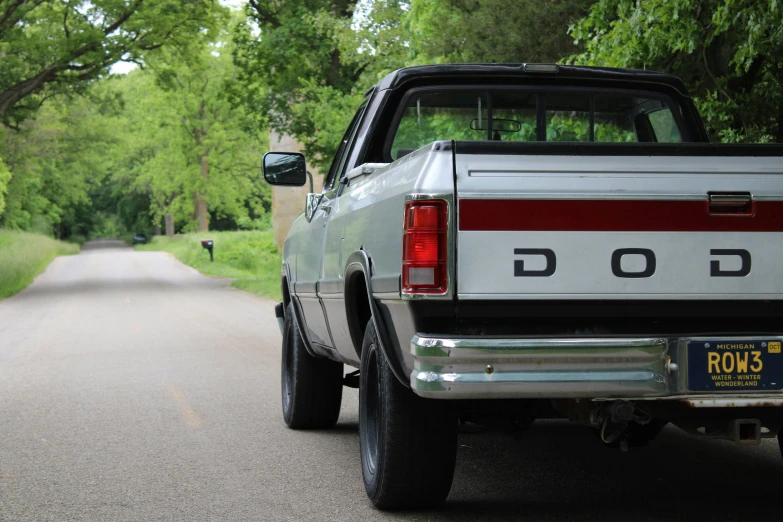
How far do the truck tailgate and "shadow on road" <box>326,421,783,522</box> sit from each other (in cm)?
126

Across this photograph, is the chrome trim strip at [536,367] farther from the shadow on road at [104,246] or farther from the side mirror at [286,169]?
the shadow on road at [104,246]

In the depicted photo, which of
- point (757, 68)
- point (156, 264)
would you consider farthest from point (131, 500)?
point (156, 264)

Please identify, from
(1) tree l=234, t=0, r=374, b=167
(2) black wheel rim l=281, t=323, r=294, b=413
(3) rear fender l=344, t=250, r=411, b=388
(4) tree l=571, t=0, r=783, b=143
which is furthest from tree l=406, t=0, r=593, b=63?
(1) tree l=234, t=0, r=374, b=167

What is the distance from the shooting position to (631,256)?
13.7 ft

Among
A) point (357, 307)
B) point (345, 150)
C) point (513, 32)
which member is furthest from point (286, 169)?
point (513, 32)

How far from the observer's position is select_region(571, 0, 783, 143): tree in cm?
901

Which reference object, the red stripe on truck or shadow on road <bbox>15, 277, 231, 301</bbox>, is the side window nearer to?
the red stripe on truck

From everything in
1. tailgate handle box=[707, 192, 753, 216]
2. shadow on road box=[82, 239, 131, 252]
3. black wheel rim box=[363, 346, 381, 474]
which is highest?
tailgate handle box=[707, 192, 753, 216]

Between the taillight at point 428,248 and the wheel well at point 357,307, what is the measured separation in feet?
3.88

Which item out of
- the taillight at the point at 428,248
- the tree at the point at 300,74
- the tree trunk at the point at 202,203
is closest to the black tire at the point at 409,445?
the taillight at the point at 428,248

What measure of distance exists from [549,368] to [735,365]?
74cm

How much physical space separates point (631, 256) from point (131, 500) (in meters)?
2.80

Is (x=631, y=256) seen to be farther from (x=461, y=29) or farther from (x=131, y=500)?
(x=461, y=29)

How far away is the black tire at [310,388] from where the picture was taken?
24.0ft
